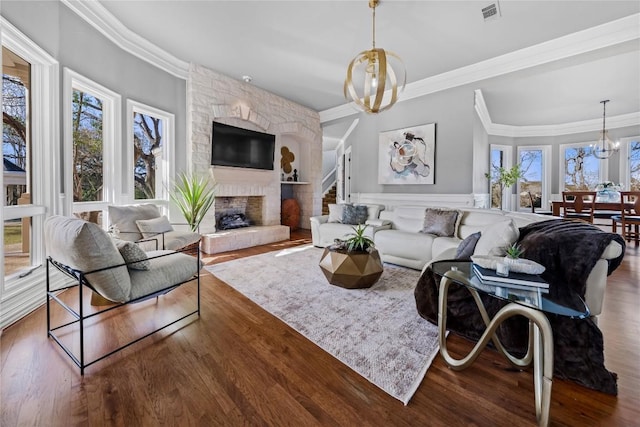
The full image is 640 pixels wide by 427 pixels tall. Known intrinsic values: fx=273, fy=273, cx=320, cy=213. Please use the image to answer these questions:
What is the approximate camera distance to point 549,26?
3191mm

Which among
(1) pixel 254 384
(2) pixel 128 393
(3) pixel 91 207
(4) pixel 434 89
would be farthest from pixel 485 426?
(4) pixel 434 89

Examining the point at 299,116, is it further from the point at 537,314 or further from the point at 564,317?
the point at 537,314

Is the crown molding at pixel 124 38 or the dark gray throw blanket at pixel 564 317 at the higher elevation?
the crown molding at pixel 124 38

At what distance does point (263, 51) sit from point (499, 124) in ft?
20.8

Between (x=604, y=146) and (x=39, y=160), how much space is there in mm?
9267

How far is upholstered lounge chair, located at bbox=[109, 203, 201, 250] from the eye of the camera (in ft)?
10.4

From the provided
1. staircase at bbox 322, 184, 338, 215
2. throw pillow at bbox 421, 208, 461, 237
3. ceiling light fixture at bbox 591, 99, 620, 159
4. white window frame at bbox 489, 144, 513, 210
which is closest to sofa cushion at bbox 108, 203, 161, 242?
throw pillow at bbox 421, 208, 461, 237

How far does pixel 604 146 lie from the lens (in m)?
5.79

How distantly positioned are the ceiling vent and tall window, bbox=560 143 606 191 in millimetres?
6029

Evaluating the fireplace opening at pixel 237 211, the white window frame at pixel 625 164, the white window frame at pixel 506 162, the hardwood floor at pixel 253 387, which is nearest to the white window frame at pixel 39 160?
the hardwood floor at pixel 253 387

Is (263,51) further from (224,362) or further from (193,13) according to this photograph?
(224,362)

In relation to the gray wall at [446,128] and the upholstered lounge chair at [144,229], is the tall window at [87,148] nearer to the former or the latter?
the upholstered lounge chair at [144,229]

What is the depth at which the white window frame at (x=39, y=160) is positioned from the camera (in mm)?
2270

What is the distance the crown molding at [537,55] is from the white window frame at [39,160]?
194 inches
